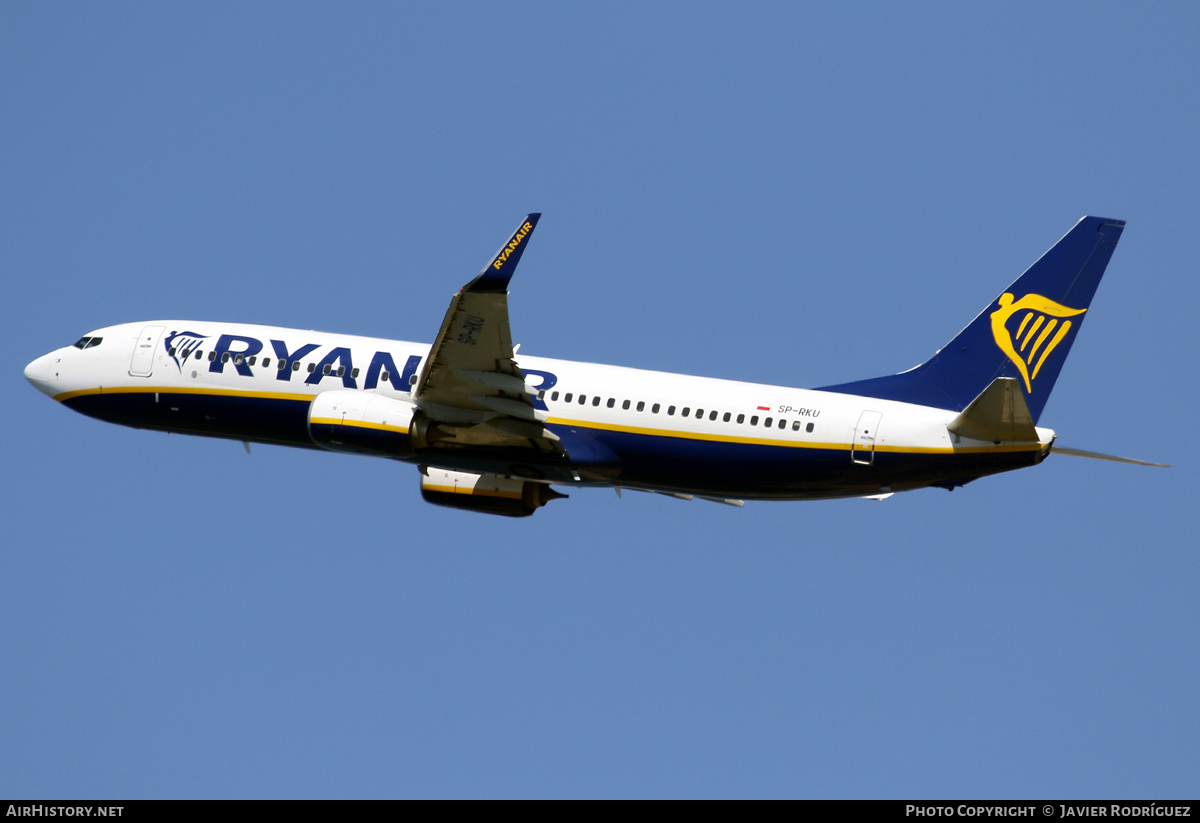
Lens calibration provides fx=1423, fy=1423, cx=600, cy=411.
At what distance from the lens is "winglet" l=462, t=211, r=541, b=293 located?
33750 mm

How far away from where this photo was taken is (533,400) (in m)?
38.8

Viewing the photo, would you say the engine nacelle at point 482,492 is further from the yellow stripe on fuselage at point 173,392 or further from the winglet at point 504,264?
the winglet at point 504,264

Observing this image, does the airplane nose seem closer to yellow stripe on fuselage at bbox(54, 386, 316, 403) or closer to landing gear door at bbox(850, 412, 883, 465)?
yellow stripe on fuselage at bbox(54, 386, 316, 403)

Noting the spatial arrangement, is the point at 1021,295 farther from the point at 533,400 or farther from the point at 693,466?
the point at 533,400

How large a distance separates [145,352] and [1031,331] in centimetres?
2546

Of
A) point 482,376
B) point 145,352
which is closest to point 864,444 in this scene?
point 482,376

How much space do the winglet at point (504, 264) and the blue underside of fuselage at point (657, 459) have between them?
5.86 m

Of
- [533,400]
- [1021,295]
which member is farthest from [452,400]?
[1021,295]

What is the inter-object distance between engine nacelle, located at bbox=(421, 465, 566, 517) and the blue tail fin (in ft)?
34.9

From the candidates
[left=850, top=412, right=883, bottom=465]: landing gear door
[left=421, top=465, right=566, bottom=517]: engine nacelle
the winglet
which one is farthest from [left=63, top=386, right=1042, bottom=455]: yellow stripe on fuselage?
the winglet

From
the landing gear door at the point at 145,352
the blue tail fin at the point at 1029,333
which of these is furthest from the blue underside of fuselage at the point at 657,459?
the blue tail fin at the point at 1029,333

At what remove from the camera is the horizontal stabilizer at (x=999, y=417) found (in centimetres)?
3291
